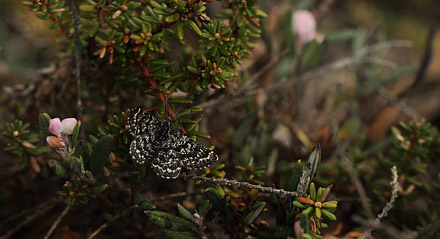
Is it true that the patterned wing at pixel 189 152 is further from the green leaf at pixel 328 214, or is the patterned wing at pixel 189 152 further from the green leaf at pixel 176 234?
the green leaf at pixel 328 214

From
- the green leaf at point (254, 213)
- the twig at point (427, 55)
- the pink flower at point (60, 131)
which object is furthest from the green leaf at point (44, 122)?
the twig at point (427, 55)

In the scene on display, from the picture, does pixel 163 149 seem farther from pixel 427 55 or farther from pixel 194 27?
pixel 427 55

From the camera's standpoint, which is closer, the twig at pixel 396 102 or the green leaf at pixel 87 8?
the green leaf at pixel 87 8

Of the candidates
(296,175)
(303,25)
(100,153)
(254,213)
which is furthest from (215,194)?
(303,25)

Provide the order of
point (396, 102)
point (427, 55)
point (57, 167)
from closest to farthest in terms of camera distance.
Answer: point (57, 167), point (427, 55), point (396, 102)

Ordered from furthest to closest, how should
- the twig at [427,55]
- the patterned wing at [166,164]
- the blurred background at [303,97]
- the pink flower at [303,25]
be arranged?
the pink flower at [303,25], the twig at [427,55], the blurred background at [303,97], the patterned wing at [166,164]

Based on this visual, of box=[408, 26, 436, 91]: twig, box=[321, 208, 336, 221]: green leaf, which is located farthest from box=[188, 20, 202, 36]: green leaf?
box=[408, 26, 436, 91]: twig

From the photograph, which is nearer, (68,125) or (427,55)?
(68,125)

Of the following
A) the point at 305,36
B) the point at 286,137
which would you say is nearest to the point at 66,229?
the point at 286,137

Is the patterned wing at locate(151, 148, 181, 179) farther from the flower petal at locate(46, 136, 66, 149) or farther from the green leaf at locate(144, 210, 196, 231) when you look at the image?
the flower petal at locate(46, 136, 66, 149)
